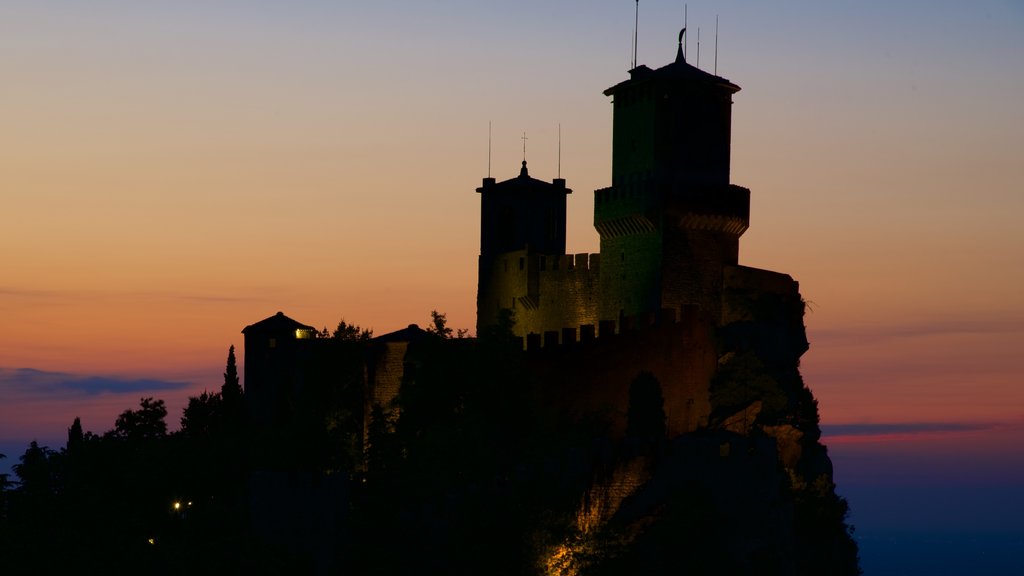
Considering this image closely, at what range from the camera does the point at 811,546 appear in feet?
217

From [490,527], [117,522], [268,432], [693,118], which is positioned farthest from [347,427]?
[693,118]

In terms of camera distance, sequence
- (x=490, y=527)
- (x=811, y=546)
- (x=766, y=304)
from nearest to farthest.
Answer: (x=490, y=527) → (x=811, y=546) → (x=766, y=304)

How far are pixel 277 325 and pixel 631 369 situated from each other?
18.5 m

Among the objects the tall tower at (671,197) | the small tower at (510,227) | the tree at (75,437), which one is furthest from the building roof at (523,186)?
the tree at (75,437)

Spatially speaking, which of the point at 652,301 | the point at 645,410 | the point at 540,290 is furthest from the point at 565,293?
the point at 645,410

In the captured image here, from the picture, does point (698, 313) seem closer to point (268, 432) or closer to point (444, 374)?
point (444, 374)

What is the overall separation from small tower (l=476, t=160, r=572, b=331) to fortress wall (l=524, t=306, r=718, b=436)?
1469 cm

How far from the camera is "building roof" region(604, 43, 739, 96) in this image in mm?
70312

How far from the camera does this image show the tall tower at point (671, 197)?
69875 millimetres

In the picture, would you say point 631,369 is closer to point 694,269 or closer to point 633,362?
point 633,362

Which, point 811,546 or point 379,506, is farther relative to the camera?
point 811,546

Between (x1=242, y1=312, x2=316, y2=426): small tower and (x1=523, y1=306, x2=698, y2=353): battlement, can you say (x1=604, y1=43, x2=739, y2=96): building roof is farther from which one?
(x1=242, y1=312, x2=316, y2=426): small tower

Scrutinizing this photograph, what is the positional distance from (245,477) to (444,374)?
8.93 metres

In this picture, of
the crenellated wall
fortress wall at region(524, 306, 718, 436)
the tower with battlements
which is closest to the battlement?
fortress wall at region(524, 306, 718, 436)
